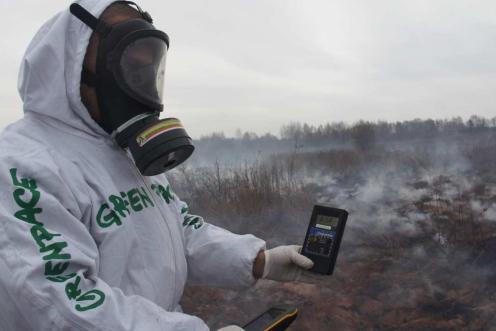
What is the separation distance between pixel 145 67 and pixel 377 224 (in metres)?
4.14

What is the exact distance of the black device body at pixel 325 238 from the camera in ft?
6.17

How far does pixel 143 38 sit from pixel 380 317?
3.16 metres

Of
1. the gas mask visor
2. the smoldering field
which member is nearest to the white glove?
the smoldering field

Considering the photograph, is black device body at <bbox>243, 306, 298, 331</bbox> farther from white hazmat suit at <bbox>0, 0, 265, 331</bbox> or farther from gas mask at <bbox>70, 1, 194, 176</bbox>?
gas mask at <bbox>70, 1, 194, 176</bbox>

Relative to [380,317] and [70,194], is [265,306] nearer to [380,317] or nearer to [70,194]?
[380,317]

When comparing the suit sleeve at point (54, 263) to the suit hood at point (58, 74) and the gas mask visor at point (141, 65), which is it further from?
the gas mask visor at point (141, 65)

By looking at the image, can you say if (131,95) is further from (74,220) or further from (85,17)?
(74,220)

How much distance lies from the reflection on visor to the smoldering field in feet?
3.82

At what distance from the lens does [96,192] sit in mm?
1386

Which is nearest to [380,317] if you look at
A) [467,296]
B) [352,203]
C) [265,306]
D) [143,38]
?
[467,296]

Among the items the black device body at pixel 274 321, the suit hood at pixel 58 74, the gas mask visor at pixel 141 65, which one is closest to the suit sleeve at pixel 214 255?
the black device body at pixel 274 321

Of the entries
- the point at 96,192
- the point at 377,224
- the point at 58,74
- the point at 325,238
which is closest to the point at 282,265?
the point at 325,238

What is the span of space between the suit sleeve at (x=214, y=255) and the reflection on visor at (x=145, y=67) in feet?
1.68

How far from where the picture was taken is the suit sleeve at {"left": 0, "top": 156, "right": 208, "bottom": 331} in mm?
1076
